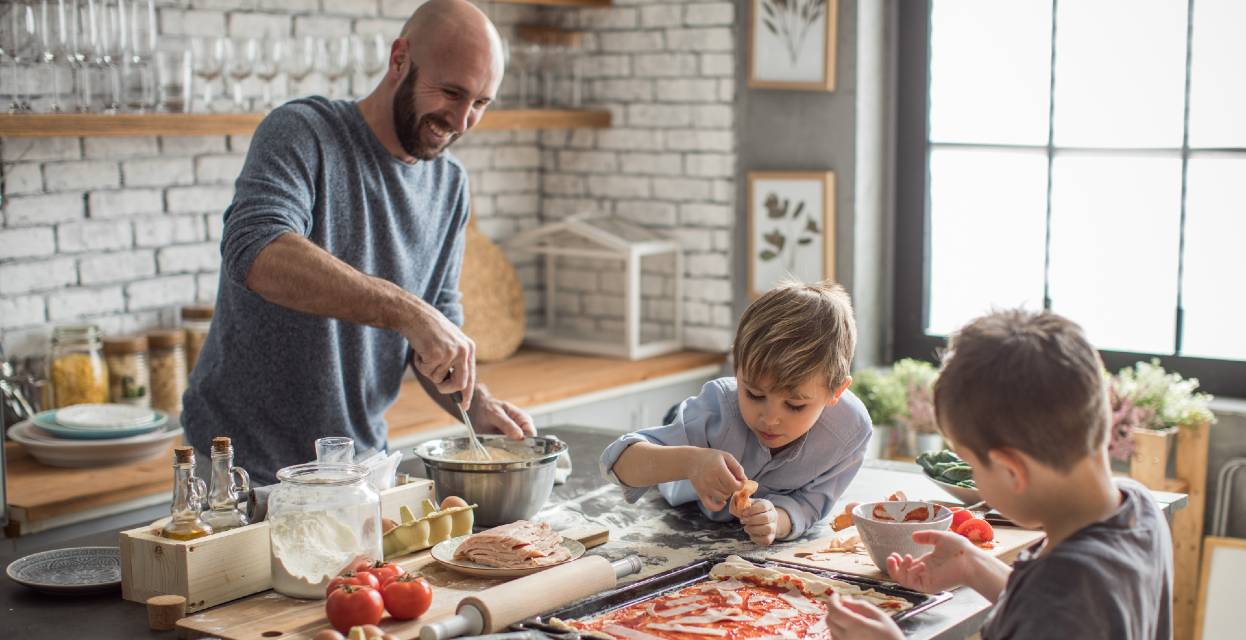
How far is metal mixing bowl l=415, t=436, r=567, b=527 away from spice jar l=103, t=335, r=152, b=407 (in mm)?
1635

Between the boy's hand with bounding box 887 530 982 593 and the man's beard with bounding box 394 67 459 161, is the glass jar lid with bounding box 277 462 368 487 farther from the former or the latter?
the man's beard with bounding box 394 67 459 161

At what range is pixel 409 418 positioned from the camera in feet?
12.9

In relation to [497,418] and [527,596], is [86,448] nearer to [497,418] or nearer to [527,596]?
[497,418]

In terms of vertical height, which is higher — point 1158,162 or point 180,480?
point 1158,162

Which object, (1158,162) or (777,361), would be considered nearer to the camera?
(777,361)

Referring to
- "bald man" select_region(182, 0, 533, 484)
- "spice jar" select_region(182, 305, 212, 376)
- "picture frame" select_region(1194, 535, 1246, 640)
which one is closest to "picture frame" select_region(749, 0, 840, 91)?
"picture frame" select_region(1194, 535, 1246, 640)

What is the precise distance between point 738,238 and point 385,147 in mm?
2351

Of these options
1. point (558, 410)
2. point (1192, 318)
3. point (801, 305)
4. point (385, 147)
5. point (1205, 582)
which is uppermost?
point (385, 147)

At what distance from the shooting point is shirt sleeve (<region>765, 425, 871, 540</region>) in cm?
228

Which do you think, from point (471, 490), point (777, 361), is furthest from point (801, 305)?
point (471, 490)

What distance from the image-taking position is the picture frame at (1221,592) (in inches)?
149

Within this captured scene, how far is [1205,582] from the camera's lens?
12.6 feet

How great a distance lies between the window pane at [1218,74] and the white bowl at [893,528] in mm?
2515

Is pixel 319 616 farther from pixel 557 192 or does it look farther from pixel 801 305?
pixel 557 192
